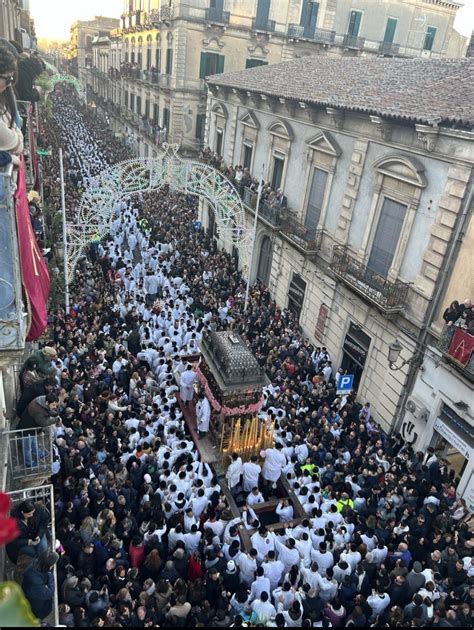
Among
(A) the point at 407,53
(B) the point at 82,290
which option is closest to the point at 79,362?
(B) the point at 82,290

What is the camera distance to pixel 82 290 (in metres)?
17.1

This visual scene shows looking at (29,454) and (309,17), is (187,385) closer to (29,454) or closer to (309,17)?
(29,454)

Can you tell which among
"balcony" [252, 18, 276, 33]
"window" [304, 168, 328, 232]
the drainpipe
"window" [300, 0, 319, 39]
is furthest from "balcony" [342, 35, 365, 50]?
the drainpipe

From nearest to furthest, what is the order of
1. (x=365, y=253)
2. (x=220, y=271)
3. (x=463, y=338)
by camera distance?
1. (x=463, y=338)
2. (x=365, y=253)
3. (x=220, y=271)

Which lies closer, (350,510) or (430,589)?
(430,589)

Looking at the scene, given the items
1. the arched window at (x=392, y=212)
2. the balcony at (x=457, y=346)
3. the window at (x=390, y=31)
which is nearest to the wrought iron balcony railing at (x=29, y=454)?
the balcony at (x=457, y=346)

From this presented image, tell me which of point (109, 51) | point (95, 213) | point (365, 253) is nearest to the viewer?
point (365, 253)

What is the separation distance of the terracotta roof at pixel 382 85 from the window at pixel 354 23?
41.3 feet

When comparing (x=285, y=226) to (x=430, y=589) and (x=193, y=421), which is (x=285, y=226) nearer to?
(x=193, y=421)

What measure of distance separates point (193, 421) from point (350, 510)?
4.88 m

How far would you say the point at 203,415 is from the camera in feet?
40.3

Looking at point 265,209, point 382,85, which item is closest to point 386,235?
point 382,85

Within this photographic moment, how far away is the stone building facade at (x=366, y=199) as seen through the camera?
12.5 metres

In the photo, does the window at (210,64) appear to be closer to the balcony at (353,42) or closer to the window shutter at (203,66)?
the window shutter at (203,66)
